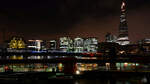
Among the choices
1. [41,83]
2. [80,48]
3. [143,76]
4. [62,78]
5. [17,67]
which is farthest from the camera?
[80,48]

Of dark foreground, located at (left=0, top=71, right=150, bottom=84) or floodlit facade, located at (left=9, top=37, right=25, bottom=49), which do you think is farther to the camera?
floodlit facade, located at (left=9, top=37, right=25, bottom=49)

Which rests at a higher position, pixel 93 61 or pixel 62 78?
pixel 93 61

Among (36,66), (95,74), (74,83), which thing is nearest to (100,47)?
(36,66)

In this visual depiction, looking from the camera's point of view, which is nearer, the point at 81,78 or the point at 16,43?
the point at 81,78

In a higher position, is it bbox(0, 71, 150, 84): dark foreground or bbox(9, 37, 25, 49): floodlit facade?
bbox(9, 37, 25, 49): floodlit facade

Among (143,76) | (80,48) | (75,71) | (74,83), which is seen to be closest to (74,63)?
(75,71)

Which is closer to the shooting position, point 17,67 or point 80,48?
point 17,67

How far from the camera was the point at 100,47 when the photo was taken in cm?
15412

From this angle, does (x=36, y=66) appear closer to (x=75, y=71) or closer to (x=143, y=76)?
(x=75, y=71)

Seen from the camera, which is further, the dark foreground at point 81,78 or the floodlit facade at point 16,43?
the floodlit facade at point 16,43

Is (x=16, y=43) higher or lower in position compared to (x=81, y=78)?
higher

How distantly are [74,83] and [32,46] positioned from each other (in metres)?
163

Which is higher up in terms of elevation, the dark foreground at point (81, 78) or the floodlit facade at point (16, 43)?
the floodlit facade at point (16, 43)

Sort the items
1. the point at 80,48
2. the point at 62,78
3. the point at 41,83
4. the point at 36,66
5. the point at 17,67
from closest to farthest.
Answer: the point at 41,83, the point at 62,78, the point at 17,67, the point at 36,66, the point at 80,48
